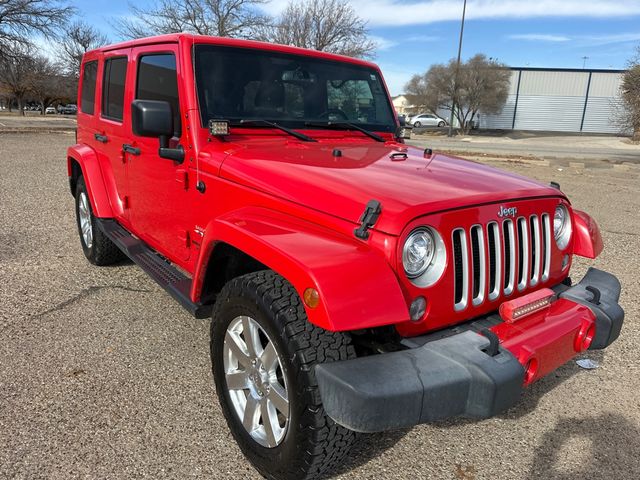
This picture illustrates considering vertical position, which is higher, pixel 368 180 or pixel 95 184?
pixel 368 180

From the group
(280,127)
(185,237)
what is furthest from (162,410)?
(280,127)

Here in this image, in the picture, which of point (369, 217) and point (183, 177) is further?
point (183, 177)

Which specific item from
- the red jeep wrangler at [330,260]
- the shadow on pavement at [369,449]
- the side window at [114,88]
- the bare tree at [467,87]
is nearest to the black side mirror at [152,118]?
the red jeep wrangler at [330,260]

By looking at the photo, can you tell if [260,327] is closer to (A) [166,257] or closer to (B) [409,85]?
(A) [166,257]

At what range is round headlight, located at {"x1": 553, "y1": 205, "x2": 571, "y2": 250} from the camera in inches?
109

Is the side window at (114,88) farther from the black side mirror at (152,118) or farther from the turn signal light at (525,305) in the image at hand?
the turn signal light at (525,305)

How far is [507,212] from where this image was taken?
2350mm

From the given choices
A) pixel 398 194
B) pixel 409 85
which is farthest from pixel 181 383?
pixel 409 85

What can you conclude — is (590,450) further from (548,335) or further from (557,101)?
(557,101)

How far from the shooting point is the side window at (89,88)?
4.65 metres

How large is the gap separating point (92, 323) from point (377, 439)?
7.65ft

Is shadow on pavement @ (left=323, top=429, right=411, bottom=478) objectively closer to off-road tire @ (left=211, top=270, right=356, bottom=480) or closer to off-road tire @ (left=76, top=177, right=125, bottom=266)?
off-road tire @ (left=211, top=270, right=356, bottom=480)

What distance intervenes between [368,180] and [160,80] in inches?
71.0

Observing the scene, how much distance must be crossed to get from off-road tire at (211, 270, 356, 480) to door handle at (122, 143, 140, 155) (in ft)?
6.31
